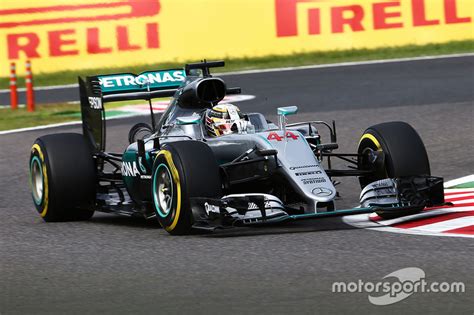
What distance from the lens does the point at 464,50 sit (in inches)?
1040

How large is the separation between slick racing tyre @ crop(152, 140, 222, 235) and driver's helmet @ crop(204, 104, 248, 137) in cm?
78

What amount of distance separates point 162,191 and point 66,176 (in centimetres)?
133

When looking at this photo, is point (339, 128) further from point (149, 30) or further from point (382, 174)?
point (149, 30)

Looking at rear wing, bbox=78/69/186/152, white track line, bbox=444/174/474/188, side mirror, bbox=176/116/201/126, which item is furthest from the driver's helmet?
white track line, bbox=444/174/474/188

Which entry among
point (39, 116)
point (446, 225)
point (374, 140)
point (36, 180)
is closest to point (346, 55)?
point (39, 116)

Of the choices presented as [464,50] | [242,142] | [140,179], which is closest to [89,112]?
[140,179]

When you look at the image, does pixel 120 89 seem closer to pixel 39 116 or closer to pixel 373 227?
pixel 373 227

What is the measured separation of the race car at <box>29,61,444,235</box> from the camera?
899 cm

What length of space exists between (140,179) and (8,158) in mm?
5771

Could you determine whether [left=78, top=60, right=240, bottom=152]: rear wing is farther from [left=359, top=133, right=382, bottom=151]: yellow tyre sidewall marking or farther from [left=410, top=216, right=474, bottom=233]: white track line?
[left=410, top=216, right=474, bottom=233]: white track line

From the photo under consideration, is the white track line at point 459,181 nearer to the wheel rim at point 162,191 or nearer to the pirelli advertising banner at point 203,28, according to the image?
the wheel rim at point 162,191

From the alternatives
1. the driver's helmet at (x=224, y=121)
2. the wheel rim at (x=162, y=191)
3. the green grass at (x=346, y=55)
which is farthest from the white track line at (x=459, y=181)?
the green grass at (x=346, y=55)

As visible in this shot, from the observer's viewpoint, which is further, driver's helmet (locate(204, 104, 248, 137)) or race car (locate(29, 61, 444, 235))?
driver's helmet (locate(204, 104, 248, 137))

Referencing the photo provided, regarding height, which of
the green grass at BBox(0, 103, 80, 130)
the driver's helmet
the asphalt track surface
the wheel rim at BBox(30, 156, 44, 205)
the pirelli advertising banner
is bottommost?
the asphalt track surface
